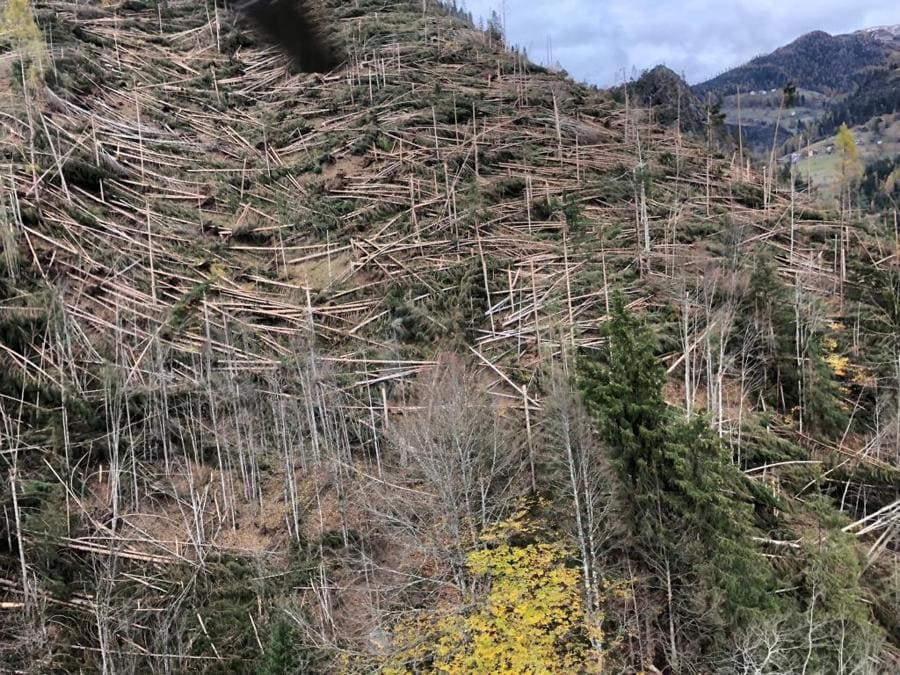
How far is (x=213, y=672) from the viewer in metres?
13.5

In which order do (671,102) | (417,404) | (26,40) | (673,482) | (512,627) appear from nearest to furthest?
1. (512,627)
2. (673,482)
3. (417,404)
4. (26,40)
5. (671,102)

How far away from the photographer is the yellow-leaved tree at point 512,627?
11273mm

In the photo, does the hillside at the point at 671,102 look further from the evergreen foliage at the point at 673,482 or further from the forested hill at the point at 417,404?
the evergreen foliage at the point at 673,482

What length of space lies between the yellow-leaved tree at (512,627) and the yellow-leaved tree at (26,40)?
101 feet

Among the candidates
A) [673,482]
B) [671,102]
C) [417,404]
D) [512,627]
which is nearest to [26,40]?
[417,404]

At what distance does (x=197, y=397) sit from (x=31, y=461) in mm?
4682

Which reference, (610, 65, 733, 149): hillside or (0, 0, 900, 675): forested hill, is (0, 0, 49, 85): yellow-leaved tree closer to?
(0, 0, 900, 675): forested hill

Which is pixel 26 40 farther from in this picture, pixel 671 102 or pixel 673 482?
pixel 671 102

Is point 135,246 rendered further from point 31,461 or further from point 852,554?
point 852,554

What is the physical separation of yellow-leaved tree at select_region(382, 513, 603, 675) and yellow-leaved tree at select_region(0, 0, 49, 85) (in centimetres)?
3070

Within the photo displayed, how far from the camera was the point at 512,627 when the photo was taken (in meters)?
11.6

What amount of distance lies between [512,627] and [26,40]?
115 ft

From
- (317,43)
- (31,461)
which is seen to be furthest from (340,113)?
(31,461)

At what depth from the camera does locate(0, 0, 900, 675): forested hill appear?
12.3 m
